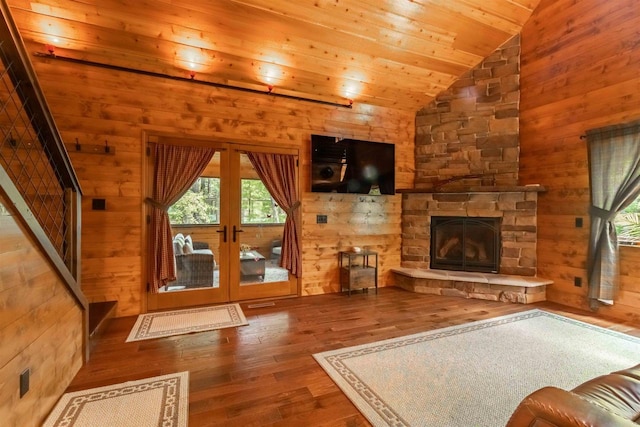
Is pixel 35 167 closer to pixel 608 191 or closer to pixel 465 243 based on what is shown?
pixel 465 243

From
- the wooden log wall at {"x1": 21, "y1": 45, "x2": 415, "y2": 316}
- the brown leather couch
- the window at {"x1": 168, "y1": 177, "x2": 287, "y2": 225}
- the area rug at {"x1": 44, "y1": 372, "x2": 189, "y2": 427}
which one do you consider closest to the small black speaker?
the wooden log wall at {"x1": 21, "y1": 45, "x2": 415, "y2": 316}

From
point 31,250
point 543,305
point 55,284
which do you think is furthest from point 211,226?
point 543,305

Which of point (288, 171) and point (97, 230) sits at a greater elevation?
point (288, 171)

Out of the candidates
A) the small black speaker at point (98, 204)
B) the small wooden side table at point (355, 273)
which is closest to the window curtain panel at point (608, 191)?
the small wooden side table at point (355, 273)

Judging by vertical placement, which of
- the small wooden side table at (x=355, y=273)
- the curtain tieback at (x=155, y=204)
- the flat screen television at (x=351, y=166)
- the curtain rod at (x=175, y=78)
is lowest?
the small wooden side table at (x=355, y=273)

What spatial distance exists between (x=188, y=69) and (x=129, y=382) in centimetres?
331

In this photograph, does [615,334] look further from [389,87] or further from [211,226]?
[211,226]

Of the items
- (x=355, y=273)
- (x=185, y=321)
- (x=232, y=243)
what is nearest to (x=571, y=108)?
(x=355, y=273)

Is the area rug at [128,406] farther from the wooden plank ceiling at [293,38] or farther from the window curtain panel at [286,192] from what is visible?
the wooden plank ceiling at [293,38]

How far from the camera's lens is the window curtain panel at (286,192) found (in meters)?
4.01

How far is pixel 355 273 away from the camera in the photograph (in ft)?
14.2

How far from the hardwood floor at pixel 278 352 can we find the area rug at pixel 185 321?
114 millimetres

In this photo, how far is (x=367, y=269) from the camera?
14.6 ft

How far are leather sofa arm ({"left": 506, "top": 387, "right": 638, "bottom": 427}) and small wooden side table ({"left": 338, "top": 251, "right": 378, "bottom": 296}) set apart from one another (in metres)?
3.41
